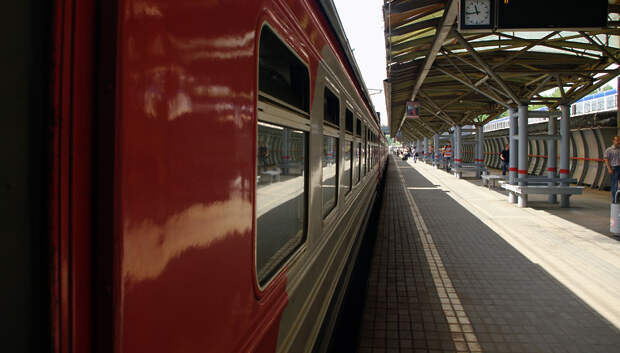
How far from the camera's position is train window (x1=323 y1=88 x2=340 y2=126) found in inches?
130

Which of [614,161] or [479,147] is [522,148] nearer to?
[614,161]

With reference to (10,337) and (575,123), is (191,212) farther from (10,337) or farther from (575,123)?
(575,123)

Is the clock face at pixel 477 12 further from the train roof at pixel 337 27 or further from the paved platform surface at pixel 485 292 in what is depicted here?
the paved platform surface at pixel 485 292

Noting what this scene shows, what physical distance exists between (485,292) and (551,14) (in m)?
3.68

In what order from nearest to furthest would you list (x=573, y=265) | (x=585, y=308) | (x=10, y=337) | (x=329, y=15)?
(x=10, y=337)
(x=329, y=15)
(x=585, y=308)
(x=573, y=265)

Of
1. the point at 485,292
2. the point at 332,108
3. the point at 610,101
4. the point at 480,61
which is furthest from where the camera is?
the point at 610,101

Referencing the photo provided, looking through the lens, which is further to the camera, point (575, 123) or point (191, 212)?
point (575, 123)

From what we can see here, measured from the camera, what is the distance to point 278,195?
2.07 metres

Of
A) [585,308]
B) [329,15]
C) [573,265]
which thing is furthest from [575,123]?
[329,15]

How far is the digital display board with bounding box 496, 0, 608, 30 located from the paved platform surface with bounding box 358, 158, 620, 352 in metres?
3.28

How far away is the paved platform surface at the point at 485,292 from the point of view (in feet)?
13.0

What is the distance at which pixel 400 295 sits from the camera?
5.13 metres

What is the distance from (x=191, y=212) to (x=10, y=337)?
0.49 m

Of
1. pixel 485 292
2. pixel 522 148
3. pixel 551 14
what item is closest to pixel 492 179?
pixel 522 148
